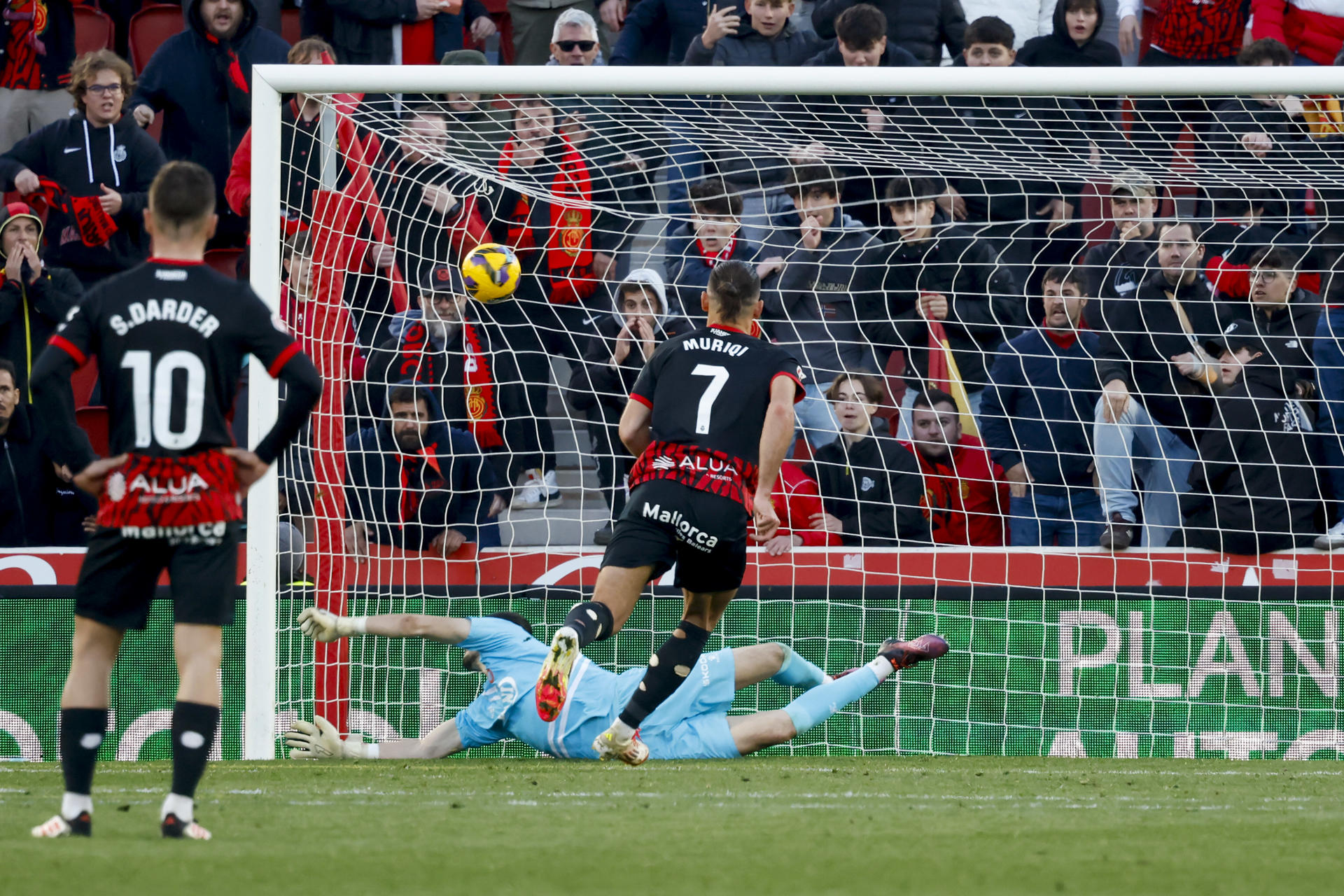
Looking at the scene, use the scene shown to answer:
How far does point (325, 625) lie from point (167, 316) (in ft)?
8.89

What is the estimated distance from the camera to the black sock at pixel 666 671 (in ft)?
21.2

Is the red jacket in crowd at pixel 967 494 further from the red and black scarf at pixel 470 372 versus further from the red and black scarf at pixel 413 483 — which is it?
the red and black scarf at pixel 413 483

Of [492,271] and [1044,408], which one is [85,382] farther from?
[1044,408]

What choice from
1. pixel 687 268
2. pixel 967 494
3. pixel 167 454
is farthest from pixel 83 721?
pixel 967 494

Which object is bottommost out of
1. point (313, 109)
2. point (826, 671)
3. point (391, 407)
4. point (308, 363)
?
point (826, 671)

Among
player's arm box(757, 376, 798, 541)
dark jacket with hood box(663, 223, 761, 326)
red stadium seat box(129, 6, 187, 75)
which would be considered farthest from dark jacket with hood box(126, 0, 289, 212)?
player's arm box(757, 376, 798, 541)

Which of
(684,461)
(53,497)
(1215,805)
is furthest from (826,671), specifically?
(53,497)

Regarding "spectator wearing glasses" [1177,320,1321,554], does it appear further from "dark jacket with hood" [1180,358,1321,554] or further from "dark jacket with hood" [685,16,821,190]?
"dark jacket with hood" [685,16,821,190]

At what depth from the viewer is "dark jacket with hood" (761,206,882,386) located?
351 inches

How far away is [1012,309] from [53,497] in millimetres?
5321

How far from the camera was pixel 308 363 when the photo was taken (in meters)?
4.33

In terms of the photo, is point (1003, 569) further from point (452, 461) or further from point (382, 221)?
point (382, 221)

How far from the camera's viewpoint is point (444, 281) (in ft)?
28.2

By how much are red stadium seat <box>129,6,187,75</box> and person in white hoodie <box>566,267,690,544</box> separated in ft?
13.7
